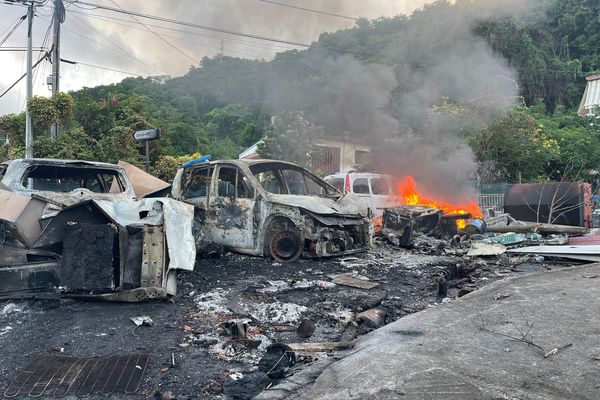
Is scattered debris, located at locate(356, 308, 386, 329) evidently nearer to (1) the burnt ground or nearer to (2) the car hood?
(1) the burnt ground

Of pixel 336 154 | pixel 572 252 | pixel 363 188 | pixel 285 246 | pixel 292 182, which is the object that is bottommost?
pixel 572 252

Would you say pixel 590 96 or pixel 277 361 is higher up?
pixel 590 96

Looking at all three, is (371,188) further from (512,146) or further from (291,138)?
(512,146)

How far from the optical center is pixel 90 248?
429 centimetres

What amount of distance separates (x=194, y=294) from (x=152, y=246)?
819 mm

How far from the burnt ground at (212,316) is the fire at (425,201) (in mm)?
6488

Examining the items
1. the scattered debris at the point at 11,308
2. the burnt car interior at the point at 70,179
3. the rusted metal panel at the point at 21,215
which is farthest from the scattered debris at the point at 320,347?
the burnt car interior at the point at 70,179

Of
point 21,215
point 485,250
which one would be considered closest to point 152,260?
point 21,215

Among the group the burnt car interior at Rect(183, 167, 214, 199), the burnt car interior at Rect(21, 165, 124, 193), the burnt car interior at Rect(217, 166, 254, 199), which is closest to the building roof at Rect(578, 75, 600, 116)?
the burnt car interior at Rect(217, 166, 254, 199)

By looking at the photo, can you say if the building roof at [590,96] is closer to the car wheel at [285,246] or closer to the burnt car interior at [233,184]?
the car wheel at [285,246]

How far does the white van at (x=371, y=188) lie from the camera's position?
12289mm

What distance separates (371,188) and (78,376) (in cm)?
1006

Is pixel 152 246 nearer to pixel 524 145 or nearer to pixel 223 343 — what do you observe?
pixel 223 343

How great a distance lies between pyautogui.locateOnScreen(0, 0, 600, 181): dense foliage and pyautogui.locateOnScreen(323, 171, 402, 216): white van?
5475mm
